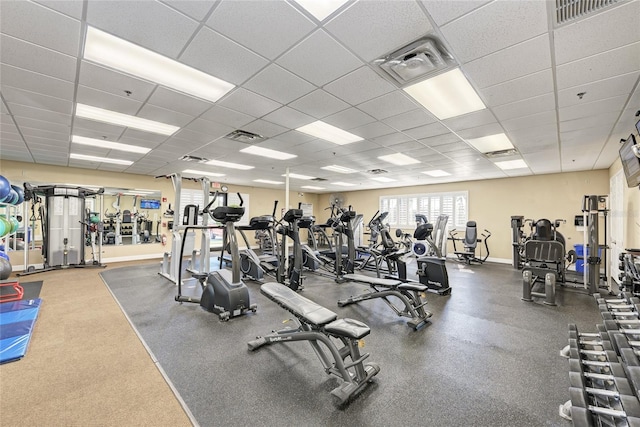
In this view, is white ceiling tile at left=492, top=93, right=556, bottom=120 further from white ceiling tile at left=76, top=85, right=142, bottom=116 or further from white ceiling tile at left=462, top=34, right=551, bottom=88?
white ceiling tile at left=76, top=85, right=142, bottom=116

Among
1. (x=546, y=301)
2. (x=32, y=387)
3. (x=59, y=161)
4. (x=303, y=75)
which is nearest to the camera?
(x=32, y=387)

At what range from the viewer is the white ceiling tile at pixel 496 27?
5.57 ft

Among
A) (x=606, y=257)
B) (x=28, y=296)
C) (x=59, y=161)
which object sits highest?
(x=59, y=161)

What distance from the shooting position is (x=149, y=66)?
2465 millimetres

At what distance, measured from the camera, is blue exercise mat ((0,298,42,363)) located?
2412 mm

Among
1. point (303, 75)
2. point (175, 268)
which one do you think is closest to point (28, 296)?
point (175, 268)

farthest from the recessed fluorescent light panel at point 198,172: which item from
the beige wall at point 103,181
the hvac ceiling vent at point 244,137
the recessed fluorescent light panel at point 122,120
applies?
the hvac ceiling vent at point 244,137

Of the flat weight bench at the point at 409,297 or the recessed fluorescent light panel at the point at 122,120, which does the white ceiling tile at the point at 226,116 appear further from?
the flat weight bench at the point at 409,297

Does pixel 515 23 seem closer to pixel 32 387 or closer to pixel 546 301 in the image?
pixel 546 301

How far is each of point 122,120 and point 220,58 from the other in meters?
2.44

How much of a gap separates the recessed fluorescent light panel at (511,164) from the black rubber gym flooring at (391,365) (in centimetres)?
323

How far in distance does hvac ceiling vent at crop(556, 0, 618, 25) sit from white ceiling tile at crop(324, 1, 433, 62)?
0.79 m

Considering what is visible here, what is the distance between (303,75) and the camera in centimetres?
254

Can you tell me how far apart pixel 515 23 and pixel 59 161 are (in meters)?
8.94
